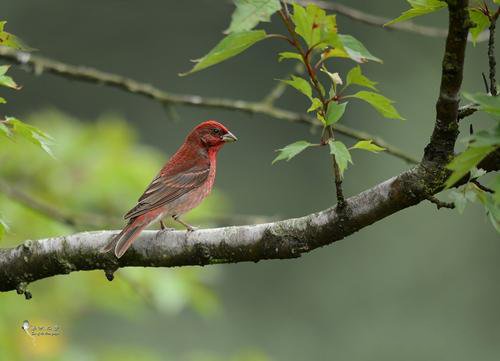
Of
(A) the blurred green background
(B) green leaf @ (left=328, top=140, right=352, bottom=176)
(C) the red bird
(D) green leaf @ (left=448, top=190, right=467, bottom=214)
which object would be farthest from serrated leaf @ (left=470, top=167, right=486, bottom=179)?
(A) the blurred green background

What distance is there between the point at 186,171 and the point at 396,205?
2800mm

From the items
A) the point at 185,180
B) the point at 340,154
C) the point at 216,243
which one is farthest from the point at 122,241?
the point at 185,180

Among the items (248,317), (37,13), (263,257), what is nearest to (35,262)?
(263,257)

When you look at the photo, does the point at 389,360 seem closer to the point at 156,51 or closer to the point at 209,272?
the point at 156,51

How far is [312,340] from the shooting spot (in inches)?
634

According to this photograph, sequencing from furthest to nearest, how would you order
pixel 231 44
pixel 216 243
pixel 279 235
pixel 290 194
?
1. pixel 290 194
2. pixel 216 243
3. pixel 279 235
4. pixel 231 44

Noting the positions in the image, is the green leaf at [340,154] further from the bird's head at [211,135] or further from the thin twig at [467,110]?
the bird's head at [211,135]

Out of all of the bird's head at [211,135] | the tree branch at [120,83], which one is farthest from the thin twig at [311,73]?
the bird's head at [211,135]

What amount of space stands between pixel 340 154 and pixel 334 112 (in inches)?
5.9

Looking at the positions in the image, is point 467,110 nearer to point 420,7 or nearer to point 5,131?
point 420,7

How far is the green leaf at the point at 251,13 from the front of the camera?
2533mm

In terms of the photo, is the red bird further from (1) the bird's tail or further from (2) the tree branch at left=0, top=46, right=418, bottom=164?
(1) the bird's tail

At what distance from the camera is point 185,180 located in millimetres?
5699

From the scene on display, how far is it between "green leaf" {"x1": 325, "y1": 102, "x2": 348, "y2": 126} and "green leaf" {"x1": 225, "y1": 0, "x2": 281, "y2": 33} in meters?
0.53
